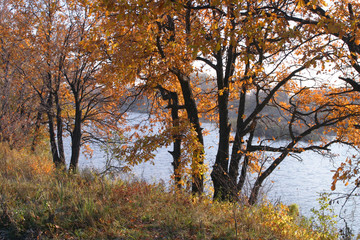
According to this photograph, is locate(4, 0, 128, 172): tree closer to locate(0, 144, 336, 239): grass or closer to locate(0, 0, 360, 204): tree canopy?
locate(0, 0, 360, 204): tree canopy

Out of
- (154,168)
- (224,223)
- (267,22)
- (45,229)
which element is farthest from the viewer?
(154,168)

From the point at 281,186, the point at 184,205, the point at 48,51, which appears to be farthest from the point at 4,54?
the point at 281,186

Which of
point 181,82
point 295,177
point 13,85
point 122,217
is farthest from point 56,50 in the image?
point 295,177

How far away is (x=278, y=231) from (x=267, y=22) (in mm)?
3636

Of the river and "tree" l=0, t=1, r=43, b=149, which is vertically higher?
"tree" l=0, t=1, r=43, b=149

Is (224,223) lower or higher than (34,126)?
lower

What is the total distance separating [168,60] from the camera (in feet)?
24.9

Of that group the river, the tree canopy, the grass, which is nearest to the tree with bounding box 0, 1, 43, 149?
the tree canopy

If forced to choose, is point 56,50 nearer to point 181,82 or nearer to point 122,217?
point 181,82

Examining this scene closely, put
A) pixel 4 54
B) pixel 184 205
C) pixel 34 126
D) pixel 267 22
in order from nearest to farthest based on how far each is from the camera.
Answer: pixel 184 205 → pixel 267 22 → pixel 4 54 → pixel 34 126

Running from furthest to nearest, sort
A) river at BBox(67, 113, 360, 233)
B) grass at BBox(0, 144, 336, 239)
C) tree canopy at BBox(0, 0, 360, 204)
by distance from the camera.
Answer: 1. river at BBox(67, 113, 360, 233)
2. tree canopy at BBox(0, 0, 360, 204)
3. grass at BBox(0, 144, 336, 239)

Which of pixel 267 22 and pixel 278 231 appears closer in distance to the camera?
pixel 278 231

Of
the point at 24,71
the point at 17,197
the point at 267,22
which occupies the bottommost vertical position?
the point at 17,197

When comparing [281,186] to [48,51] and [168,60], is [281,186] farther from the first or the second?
[48,51]
